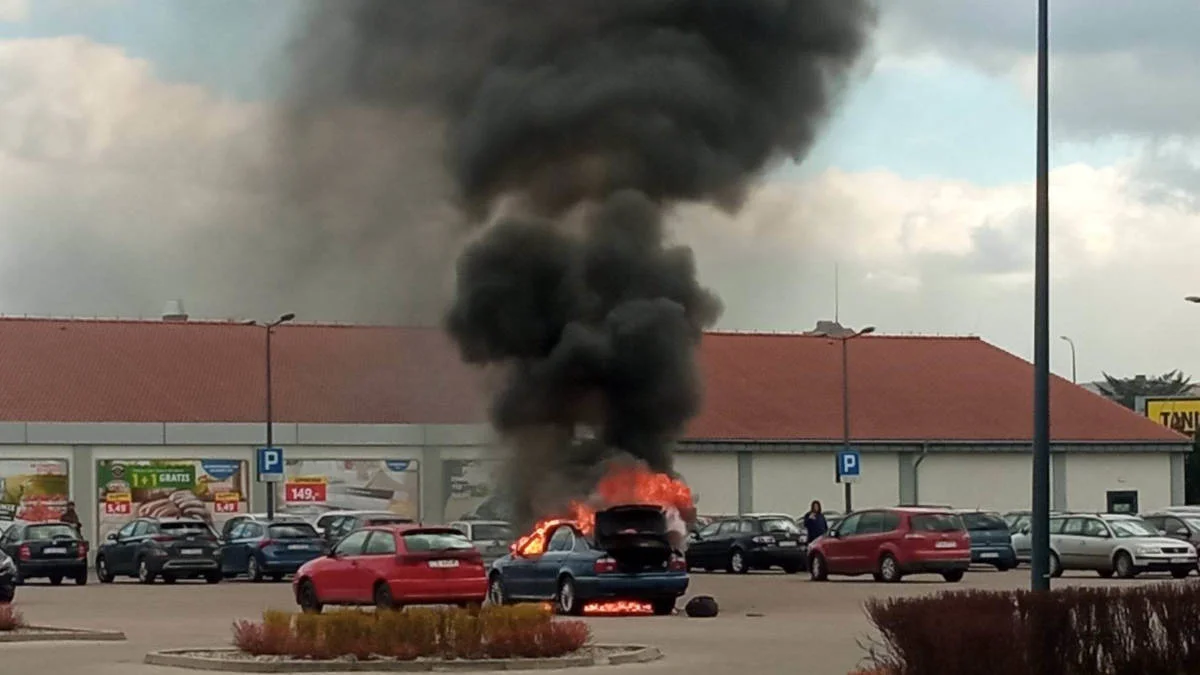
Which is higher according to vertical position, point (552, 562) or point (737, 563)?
point (552, 562)

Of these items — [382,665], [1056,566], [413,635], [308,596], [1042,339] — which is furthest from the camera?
[1056,566]

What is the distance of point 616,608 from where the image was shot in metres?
27.5

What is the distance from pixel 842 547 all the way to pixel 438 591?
13876 mm

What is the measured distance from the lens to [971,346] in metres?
71.6

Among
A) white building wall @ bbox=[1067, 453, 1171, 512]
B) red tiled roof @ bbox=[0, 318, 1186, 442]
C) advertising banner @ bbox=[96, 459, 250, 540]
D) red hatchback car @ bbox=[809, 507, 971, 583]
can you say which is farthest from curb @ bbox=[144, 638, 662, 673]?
white building wall @ bbox=[1067, 453, 1171, 512]

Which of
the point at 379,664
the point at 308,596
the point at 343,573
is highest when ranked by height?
the point at 343,573

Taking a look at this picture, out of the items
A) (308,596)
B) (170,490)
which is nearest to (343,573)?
(308,596)

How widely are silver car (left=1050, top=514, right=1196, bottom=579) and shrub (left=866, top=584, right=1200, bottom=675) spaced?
24.4 m

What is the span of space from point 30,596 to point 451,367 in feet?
28.5

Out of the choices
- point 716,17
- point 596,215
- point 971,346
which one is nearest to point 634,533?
point 596,215

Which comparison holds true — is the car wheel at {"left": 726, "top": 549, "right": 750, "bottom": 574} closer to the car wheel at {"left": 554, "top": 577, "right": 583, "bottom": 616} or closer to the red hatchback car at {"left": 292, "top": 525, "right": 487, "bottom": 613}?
the car wheel at {"left": 554, "top": 577, "right": 583, "bottom": 616}

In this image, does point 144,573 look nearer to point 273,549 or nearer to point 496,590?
point 273,549

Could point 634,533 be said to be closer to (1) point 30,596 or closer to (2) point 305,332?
(1) point 30,596

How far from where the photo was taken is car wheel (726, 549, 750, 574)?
43438mm
